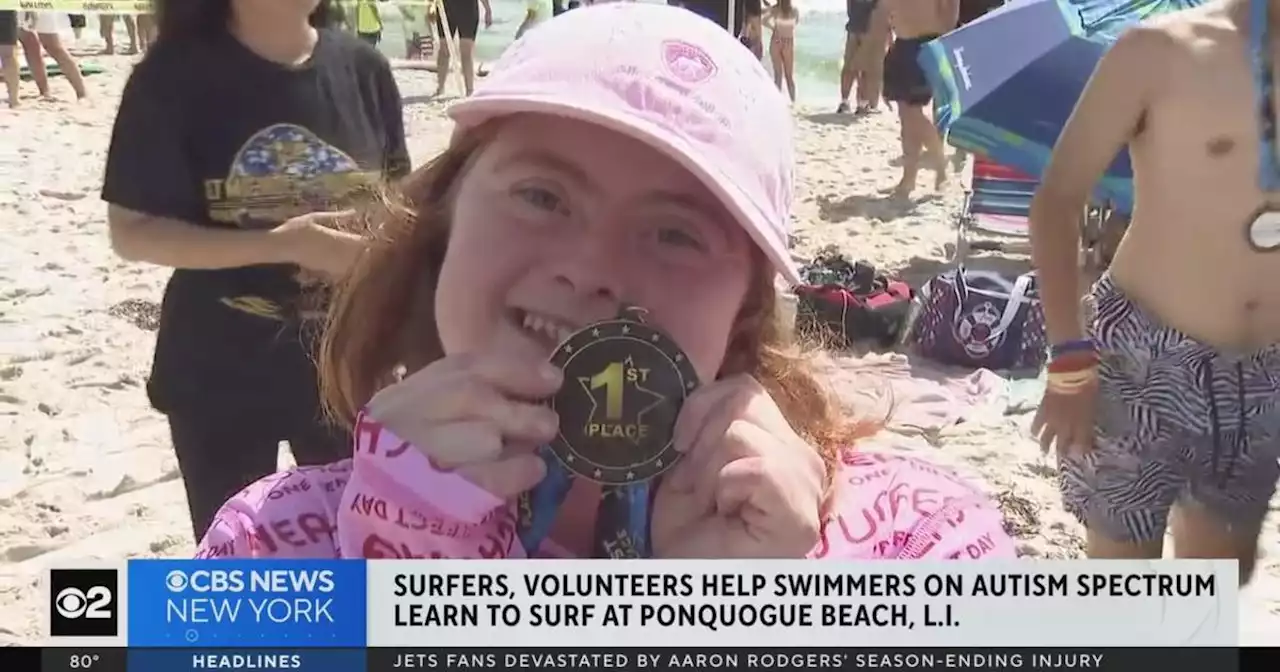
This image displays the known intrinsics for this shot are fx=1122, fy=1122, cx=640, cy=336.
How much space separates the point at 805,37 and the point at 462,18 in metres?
0.32

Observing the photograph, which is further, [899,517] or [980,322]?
[980,322]

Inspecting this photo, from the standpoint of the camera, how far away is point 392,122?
1.04 m

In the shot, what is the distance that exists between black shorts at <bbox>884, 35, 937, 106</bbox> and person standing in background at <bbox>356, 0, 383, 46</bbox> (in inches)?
18.7

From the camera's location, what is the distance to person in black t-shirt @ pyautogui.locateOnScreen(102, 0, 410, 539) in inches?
37.3

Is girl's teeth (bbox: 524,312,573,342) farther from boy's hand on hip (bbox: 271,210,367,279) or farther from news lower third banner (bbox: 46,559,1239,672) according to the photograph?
boy's hand on hip (bbox: 271,210,367,279)

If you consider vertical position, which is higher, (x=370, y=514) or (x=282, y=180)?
(x=282, y=180)

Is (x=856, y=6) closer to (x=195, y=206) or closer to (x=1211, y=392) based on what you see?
(x=1211, y=392)

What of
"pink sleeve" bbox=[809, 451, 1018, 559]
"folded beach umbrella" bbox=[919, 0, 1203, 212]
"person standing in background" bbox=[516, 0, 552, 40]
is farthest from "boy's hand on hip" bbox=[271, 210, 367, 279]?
"folded beach umbrella" bbox=[919, 0, 1203, 212]

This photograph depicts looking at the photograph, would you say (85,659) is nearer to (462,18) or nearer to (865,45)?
(462,18)

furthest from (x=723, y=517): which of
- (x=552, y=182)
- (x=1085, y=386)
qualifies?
(x=1085, y=386)

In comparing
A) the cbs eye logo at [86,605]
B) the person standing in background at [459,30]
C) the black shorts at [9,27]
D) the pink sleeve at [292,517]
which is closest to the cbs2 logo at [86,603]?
the cbs eye logo at [86,605]

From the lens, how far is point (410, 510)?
2.08 ft

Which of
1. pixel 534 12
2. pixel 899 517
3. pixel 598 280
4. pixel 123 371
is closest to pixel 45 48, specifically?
pixel 123 371

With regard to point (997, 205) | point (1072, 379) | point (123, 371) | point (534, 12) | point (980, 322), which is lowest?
point (123, 371)
